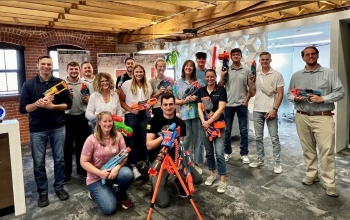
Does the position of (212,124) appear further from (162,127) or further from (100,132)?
(100,132)

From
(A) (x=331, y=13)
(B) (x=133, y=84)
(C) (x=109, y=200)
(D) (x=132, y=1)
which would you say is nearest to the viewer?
(C) (x=109, y=200)

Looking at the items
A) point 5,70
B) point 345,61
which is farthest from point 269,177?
point 5,70

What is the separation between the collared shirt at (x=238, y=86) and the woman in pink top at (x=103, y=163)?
166 cm

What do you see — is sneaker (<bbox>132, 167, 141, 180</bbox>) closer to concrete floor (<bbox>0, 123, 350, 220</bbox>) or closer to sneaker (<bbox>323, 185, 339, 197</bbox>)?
concrete floor (<bbox>0, 123, 350, 220</bbox>)

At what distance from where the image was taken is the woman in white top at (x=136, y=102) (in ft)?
9.96

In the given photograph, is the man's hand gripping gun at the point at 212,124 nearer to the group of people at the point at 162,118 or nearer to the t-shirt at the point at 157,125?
the group of people at the point at 162,118

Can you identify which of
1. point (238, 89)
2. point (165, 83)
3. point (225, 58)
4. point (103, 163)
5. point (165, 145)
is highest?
point (225, 58)

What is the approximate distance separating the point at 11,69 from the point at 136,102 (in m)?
3.43

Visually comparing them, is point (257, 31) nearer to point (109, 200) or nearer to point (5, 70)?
point (109, 200)

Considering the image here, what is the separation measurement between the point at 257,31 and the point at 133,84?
2888mm

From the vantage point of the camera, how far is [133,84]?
3.06m

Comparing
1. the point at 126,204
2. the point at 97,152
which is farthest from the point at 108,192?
the point at 97,152

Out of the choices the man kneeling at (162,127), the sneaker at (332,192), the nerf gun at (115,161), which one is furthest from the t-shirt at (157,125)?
the sneaker at (332,192)

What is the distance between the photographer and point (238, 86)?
11.1 ft
